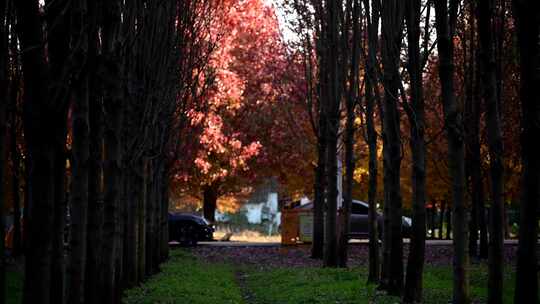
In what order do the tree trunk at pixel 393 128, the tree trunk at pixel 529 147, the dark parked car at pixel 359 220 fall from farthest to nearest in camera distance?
1. the dark parked car at pixel 359 220
2. the tree trunk at pixel 393 128
3. the tree trunk at pixel 529 147

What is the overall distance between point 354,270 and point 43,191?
55.9 ft

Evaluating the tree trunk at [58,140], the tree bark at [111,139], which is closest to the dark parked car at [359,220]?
the tree bark at [111,139]

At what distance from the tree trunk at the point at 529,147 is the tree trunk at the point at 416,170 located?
15.2ft

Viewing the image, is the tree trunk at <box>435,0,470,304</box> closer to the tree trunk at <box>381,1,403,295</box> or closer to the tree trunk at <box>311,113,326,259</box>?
the tree trunk at <box>381,1,403,295</box>

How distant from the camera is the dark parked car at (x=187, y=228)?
4134cm

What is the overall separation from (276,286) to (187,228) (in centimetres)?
2062

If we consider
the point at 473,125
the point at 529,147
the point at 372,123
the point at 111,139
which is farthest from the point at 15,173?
the point at 529,147

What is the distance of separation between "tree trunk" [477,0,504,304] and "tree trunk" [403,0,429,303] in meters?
2.21

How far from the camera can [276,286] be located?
21.2 metres

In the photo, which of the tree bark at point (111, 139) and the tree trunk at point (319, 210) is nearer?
the tree bark at point (111, 139)

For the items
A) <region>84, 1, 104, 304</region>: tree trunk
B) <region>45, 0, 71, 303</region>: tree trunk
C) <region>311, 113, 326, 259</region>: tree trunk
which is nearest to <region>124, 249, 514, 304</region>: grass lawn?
<region>84, 1, 104, 304</region>: tree trunk

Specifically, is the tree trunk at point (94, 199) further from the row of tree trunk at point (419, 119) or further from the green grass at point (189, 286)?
the row of tree trunk at point (419, 119)

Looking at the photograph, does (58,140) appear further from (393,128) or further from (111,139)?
(393,128)

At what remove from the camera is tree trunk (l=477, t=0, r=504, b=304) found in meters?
13.1
